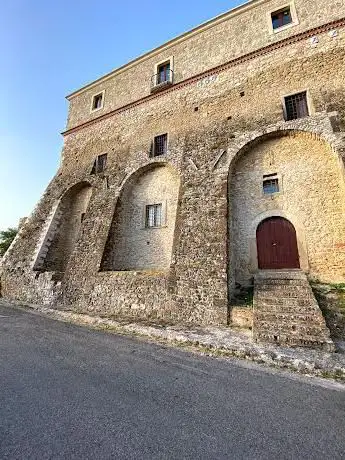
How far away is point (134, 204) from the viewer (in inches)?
445

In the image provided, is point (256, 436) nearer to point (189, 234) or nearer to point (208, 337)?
point (208, 337)

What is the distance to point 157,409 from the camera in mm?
2631

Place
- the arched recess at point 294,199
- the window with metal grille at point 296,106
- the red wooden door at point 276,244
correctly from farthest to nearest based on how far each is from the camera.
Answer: the window with metal grille at point 296,106
the red wooden door at point 276,244
the arched recess at point 294,199

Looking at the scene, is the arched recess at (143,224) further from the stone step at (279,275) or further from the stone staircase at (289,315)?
the stone staircase at (289,315)

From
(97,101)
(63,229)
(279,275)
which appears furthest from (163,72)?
(279,275)

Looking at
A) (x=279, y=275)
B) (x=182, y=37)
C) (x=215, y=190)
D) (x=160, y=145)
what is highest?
(x=182, y=37)

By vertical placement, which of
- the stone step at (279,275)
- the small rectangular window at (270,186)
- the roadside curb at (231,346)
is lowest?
the roadside curb at (231,346)

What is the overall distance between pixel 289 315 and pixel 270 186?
526 cm

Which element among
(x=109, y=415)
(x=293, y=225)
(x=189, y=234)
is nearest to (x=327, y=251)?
(x=293, y=225)

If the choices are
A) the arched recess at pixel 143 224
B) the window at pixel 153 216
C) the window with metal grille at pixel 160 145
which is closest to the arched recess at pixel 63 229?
the arched recess at pixel 143 224

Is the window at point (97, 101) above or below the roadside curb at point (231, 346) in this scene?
above

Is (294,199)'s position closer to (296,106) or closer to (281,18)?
(296,106)

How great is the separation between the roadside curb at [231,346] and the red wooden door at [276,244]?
358 cm

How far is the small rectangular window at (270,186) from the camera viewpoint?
8.97m
